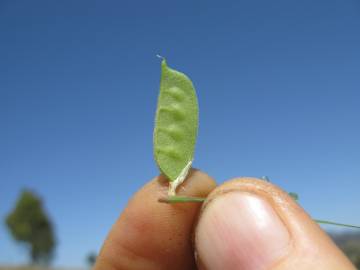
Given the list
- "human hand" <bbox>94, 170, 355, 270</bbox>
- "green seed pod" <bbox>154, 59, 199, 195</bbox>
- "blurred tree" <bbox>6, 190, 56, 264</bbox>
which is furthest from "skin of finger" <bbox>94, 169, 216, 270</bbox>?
"blurred tree" <bbox>6, 190, 56, 264</bbox>

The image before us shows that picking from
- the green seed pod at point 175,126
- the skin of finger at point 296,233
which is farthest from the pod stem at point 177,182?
the skin of finger at point 296,233

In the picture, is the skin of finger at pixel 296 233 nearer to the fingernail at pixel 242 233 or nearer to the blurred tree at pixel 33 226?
the fingernail at pixel 242 233

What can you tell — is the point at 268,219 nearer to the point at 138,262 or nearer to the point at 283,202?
the point at 283,202

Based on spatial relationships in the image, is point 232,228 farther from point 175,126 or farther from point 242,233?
point 175,126

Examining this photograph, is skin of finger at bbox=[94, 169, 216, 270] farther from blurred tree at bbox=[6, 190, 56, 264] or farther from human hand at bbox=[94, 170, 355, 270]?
blurred tree at bbox=[6, 190, 56, 264]

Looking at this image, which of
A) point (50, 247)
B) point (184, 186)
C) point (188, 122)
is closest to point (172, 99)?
point (188, 122)
